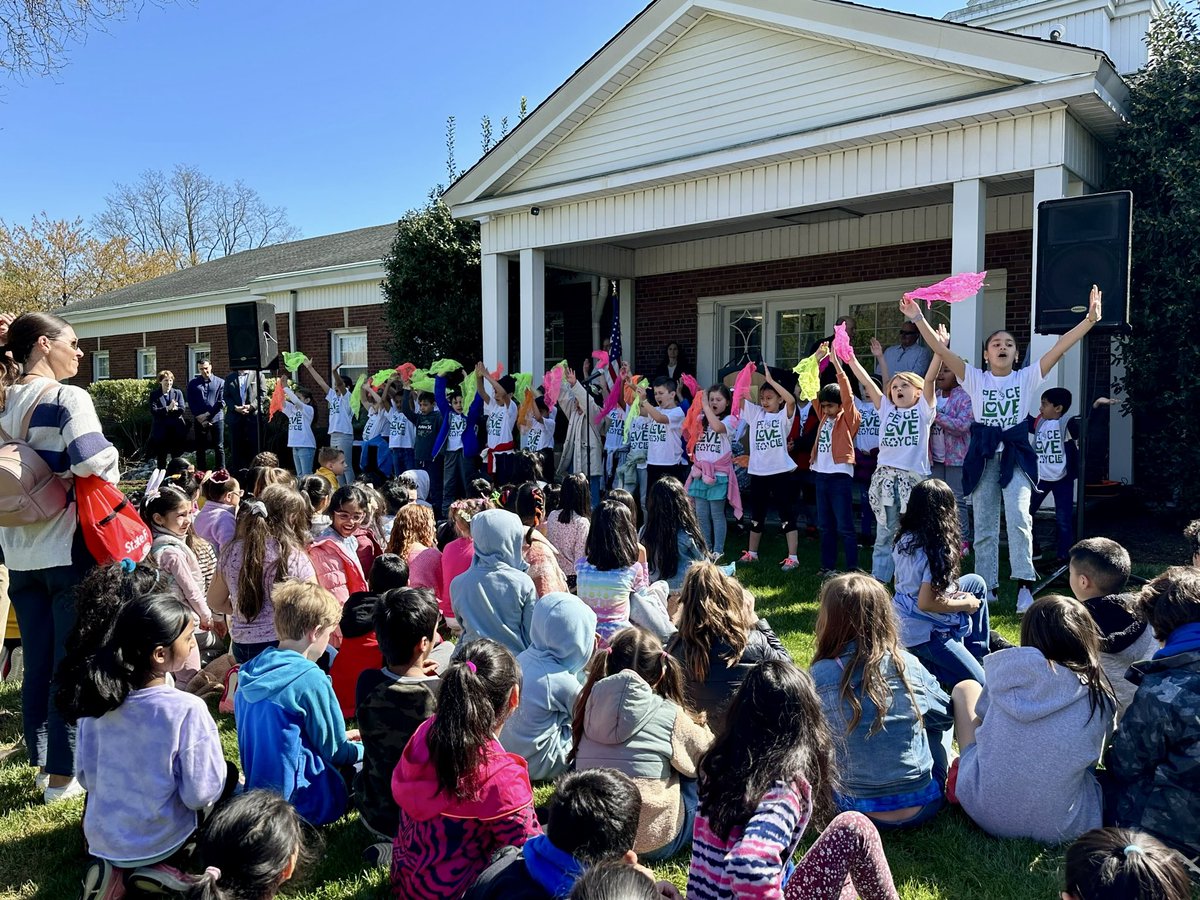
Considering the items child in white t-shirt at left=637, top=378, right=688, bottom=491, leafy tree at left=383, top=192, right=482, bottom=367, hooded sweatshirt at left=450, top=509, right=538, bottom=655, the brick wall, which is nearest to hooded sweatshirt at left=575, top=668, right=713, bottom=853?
hooded sweatshirt at left=450, top=509, right=538, bottom=655

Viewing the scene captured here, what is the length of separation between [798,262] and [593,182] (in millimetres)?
3346

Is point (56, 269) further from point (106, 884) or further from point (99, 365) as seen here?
point (106, 884)

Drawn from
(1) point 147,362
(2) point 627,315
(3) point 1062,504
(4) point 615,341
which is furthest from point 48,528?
(1) point 147,362

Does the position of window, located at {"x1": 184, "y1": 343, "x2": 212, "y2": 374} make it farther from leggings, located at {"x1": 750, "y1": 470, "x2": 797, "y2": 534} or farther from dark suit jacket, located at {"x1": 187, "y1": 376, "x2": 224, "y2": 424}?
leggings, located at {"x1": 750, "y1": 470, "x2": 797, "y2": 534}

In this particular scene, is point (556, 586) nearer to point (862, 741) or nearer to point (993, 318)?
point (862, 741)

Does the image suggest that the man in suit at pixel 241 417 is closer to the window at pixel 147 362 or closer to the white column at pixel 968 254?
the window at pixel 147 362

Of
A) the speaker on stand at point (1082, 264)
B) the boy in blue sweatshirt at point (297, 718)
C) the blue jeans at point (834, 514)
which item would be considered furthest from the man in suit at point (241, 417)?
the speaker on stand at point (1082, 264)

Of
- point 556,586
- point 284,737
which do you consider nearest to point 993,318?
point 556,586

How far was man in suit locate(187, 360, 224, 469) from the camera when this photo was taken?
49.6 feet

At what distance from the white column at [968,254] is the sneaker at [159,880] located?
7077 mm

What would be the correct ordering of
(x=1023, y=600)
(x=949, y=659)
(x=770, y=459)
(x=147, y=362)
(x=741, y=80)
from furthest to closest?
1. (x=147, y=362)
2. (x=741, y=80)
3. (x=770, y=459)
4. (x=1023, y=600)
5. (x=949, y=659)

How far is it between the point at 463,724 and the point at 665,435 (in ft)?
21.6

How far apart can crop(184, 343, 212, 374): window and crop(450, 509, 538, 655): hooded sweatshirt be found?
742 inches

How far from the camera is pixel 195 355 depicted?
841 inches
